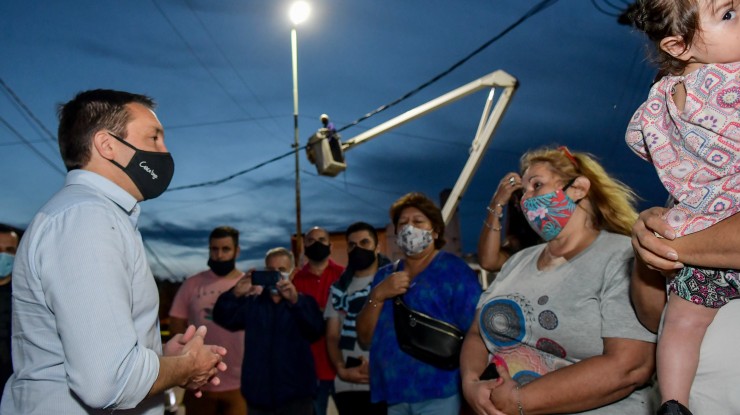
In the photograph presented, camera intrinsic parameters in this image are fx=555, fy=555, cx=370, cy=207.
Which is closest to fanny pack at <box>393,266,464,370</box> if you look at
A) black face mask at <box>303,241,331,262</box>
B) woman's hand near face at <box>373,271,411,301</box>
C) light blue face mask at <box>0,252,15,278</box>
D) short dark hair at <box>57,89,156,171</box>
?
woman's hand near face at <box>373,271,411,301</box>

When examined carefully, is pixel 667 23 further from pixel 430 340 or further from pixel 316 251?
pixel 316 251

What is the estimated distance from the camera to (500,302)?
300cm

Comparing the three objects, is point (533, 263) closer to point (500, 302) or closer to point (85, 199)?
point (500, 302)

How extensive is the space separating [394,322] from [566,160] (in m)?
1.66

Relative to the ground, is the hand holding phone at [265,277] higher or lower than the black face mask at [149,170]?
lower

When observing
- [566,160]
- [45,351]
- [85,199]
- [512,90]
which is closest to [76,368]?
[45,351]

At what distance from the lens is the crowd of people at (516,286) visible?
5.53 feet

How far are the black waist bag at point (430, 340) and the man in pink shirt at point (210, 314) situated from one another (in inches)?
108

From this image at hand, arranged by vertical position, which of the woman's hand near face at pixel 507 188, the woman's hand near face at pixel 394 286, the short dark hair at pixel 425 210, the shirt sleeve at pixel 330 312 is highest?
the woman's hand near face at pixel 507 188

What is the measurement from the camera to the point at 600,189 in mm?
3084

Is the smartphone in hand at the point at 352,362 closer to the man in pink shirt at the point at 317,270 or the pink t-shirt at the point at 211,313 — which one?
the man in pink shirt at the point at 317,270

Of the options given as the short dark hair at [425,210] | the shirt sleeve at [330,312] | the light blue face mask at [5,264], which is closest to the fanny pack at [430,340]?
the short dark hair at [425,210]

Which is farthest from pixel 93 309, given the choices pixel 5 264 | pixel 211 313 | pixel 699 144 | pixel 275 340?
pixel 211 313

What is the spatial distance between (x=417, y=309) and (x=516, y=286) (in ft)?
3.53
